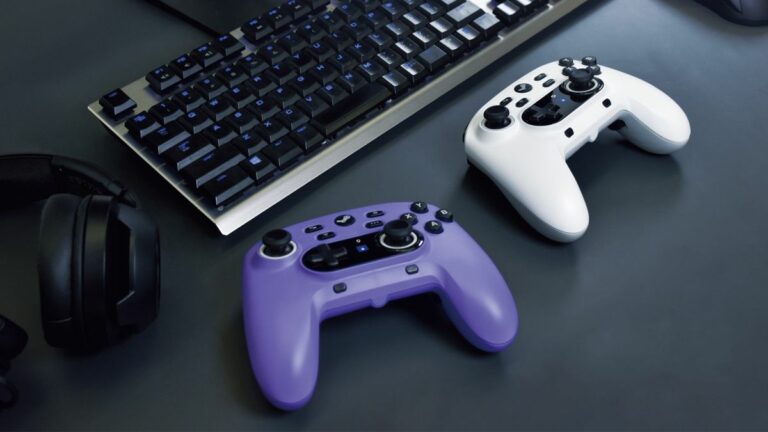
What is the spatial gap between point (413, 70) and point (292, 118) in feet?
0.35

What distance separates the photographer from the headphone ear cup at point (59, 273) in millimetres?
392

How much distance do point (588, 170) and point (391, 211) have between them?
17 cm

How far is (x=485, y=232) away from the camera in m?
0.52

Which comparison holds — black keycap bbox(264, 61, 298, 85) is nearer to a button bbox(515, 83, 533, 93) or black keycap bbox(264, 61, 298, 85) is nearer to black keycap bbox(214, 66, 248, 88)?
black keycap bbox(214, 66, 248, 88)

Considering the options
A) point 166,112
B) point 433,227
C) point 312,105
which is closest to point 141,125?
point 166,112

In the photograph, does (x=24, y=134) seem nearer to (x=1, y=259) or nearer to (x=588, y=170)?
(x=1, y=259)

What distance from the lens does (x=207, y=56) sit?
58 cm

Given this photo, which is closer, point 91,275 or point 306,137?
point 91,275

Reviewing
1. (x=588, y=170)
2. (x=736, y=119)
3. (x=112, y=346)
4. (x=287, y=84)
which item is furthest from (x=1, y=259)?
(x=736, y=119)

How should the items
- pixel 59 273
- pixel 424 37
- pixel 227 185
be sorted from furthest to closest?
pixel 424 37 < pixel 227 185 < pixel 59 273

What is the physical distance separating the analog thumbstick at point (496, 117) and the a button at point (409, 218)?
0.10 metres

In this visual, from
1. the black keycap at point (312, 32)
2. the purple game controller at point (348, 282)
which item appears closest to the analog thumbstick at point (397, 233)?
the purple game controller at point (348, 282)

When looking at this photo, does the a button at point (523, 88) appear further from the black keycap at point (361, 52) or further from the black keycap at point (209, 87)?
the black keycap at point (209, 87)

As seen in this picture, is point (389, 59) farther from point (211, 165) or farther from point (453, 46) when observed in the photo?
point (211, 165)
